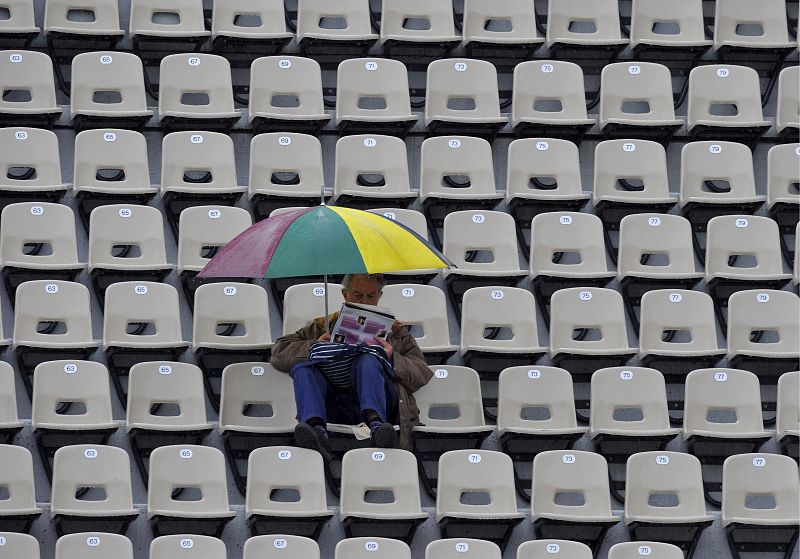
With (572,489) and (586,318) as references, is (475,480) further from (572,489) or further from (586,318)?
(586,318)

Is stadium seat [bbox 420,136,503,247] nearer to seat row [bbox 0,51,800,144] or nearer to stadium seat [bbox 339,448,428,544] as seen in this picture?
seat row [bbox 0,51,800,144]

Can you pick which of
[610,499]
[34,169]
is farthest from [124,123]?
[610,499]

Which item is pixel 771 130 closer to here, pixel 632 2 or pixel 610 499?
pixel 632 2

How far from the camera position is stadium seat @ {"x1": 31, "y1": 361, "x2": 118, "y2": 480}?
7082 mm

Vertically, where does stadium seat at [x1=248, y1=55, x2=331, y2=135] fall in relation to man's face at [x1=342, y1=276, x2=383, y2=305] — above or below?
above

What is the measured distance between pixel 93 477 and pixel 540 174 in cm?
275

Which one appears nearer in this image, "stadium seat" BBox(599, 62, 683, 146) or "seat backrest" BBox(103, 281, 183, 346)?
Result: "seat backrest" BBox(103, 281, 183, 346)

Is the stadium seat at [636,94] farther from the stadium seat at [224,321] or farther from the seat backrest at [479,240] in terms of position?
the stadium seat at [224,321]

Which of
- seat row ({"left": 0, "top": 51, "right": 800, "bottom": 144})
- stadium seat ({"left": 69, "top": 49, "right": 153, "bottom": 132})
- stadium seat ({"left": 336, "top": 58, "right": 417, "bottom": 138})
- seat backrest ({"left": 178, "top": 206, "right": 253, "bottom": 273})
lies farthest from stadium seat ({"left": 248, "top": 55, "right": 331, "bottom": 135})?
seat backrest ({"left": 178, "top": 206, "right": 253, "bottom": 273})

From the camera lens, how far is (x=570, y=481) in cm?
698

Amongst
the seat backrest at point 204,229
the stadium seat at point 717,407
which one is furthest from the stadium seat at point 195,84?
the stadium seat at point 717,407

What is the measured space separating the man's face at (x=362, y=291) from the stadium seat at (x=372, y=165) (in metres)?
1.20

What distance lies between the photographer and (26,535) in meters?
6.40

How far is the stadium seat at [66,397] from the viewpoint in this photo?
7.08m
